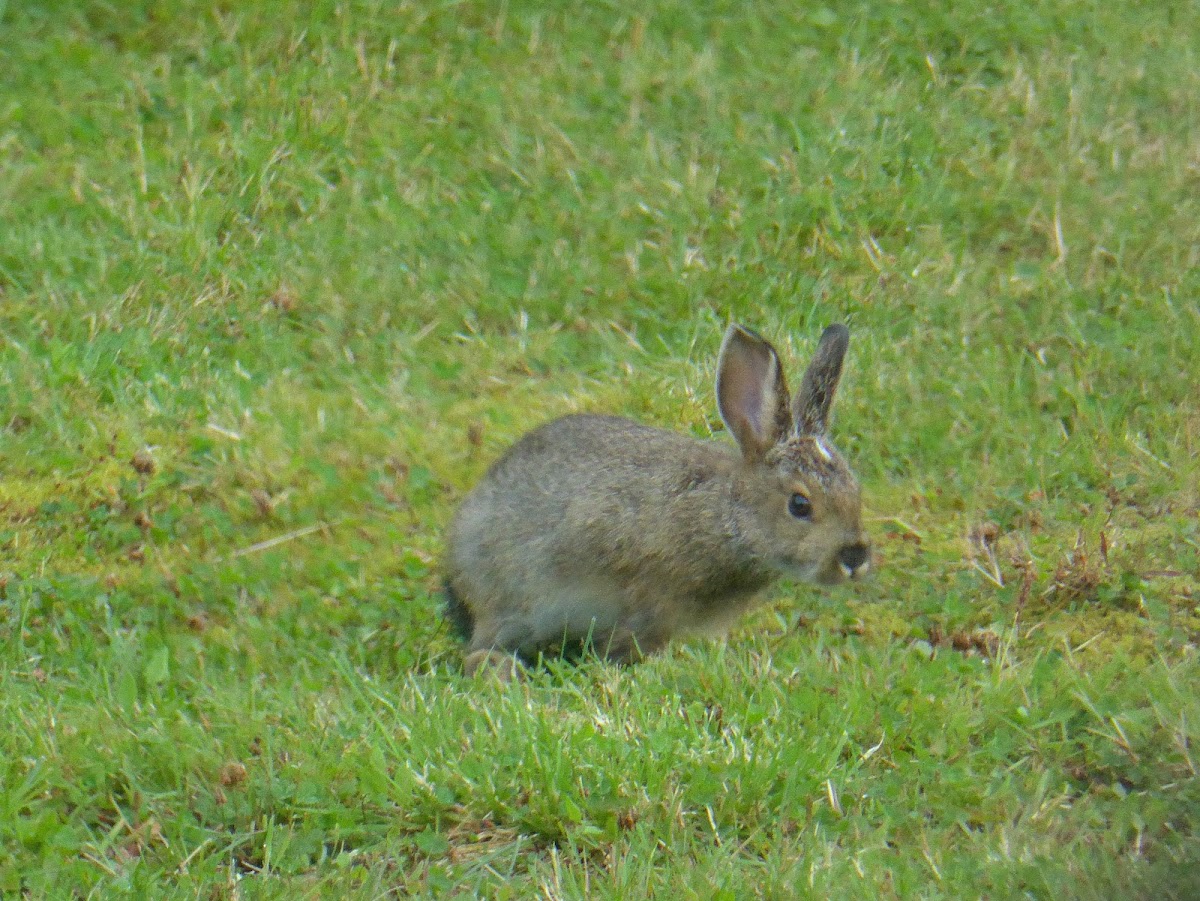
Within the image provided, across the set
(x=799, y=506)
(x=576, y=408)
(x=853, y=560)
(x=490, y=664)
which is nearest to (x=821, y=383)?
(x=799, y=506)

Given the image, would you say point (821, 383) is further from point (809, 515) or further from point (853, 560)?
point (853, 560)

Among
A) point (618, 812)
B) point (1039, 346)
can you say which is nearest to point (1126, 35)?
point (1039, 346)

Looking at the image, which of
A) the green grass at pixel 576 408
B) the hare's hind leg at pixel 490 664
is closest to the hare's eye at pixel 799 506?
the green grass at pixel 576 408

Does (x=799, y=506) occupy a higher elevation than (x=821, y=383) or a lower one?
lower

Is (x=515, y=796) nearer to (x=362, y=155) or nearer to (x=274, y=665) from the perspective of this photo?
(x=274, y=665)

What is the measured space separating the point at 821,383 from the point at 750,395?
27 cm

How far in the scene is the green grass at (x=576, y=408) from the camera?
15.9 ft

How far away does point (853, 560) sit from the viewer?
6324 millimetres

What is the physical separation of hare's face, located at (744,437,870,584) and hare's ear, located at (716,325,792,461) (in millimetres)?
86

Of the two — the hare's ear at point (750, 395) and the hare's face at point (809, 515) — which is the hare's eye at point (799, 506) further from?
the hare's ear at point (750, 395)

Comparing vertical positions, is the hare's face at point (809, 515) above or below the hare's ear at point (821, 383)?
below

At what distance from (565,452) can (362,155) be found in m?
3.03

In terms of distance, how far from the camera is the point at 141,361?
8023 millimetres

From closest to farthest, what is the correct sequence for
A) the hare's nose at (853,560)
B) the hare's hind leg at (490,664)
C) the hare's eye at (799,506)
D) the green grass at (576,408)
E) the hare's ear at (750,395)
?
the green grass at (576,408) < the hare's hind leg at (490,664) < the hare's nose at (853,560) < the hare's eye at (799,506) < the hare's ear at (750,395)
